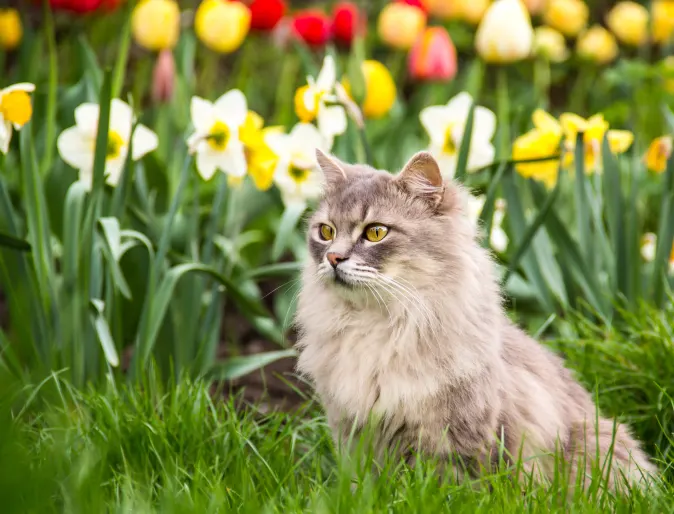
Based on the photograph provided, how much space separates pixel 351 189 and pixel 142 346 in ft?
2.99

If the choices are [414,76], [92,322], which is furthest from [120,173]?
[414,76]

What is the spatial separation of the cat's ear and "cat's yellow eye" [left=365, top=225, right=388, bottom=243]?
13 cm

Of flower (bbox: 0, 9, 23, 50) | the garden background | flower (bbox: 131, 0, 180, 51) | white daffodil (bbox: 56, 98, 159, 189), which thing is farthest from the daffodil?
flower (bbox: 0, 9, 23, 50)

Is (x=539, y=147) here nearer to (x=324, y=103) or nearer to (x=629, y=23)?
(x=324, y=103)

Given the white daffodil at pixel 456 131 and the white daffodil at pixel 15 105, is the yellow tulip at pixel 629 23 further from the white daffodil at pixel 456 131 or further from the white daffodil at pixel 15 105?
the white daffodil at pixel 15 105

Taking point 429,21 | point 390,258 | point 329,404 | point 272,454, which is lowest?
point 272,454

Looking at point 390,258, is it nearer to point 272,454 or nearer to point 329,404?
point 329,404

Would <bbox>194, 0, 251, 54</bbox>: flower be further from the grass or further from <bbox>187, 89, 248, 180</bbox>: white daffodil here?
the grass

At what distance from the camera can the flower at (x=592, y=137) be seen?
323 centimetres

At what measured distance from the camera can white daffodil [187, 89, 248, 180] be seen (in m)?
2.94

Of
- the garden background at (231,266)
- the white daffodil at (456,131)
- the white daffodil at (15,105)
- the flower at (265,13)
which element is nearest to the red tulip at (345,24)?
the garden background at (231,266)

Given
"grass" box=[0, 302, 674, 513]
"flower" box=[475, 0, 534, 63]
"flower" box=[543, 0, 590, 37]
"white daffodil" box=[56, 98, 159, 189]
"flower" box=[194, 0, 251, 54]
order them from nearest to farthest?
"grass" box=[0, 302, 674, 513] < "white daffodil" box=[56, 98, 159, 189] < "flower" box=[475, 0, 534, 63] < "flower" box=[194, 0, 251, 54] < "flower" box=[543, 0, 590, 37]

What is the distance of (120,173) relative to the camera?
292 centimetres

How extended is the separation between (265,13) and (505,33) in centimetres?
127
